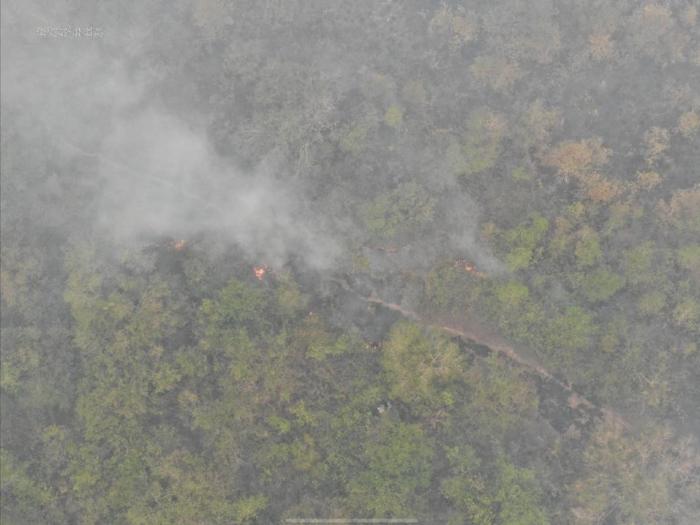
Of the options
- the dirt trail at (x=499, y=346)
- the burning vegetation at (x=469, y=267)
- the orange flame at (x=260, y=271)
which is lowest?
the dirt trail at (x=499, y=346)

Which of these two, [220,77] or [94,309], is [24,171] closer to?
[94,309]

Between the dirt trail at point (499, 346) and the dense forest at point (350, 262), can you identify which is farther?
the dirt trail at point (499, 346)

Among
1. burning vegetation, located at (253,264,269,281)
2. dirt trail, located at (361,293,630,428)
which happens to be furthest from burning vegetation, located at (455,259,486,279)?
burning vegetation, located at (253,264,269,281)

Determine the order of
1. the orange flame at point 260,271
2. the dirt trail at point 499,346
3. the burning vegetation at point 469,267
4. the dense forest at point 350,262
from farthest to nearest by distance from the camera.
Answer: the dirt trail at point 499,346 → the orange flame at point 260,271 → the burning vegetation at point 469,267 → the dense forest at point 350,262

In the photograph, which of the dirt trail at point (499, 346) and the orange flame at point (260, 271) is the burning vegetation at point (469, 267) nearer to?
the dirt trail at point (499, 346)

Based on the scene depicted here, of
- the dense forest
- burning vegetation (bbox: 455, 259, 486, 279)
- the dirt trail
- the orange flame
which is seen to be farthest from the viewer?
the dirt trail

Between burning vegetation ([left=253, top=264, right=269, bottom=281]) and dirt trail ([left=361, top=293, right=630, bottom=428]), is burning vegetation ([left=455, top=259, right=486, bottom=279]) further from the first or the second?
burning vegetation ([left=253, top=264, right=269, bottom=281])

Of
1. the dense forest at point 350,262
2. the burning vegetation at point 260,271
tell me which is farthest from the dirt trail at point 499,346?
the burning vegetation at point 260,271
